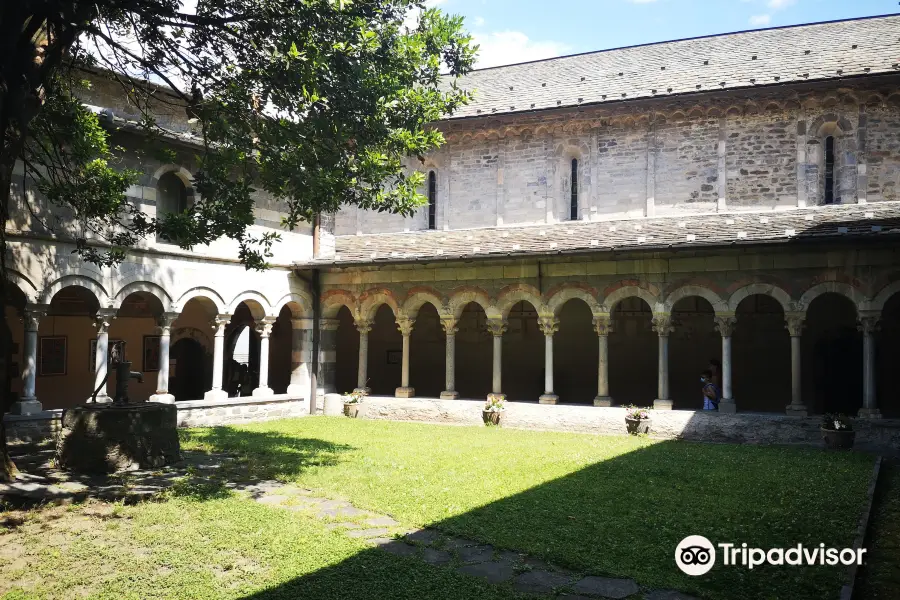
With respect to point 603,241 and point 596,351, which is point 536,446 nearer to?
point 603,241

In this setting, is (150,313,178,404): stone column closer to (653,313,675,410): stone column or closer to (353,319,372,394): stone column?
(353,319,372,394): stone column

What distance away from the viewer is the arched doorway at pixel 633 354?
17.2m

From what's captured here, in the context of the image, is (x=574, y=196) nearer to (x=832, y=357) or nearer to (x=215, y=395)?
(x=832, y=357)

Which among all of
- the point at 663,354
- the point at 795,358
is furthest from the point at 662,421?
the point at 795,358

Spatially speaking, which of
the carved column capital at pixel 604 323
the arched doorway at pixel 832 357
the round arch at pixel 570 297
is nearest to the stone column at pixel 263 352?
the round arch at pixel 570 297

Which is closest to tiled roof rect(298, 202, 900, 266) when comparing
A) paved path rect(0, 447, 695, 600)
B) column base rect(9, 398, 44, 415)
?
column base rect(9, 398, 44, 415)

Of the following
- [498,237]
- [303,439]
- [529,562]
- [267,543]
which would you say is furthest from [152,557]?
[498,237]

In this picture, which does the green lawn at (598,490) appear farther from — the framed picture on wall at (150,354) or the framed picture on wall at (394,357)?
the framed picture on wall at (394,357)

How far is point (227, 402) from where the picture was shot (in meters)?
14.5

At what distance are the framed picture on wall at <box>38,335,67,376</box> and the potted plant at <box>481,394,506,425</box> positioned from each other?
9489mm

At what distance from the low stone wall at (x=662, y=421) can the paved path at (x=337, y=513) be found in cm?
560

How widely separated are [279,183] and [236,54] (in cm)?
206

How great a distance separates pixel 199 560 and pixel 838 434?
10.1 meters

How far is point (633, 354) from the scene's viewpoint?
1741 centimetres
